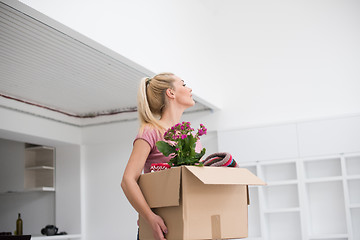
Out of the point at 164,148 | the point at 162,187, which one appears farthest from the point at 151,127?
the point at 162,187

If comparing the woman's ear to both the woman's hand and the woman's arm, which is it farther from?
the woman's hand

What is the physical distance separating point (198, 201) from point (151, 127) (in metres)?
0.37

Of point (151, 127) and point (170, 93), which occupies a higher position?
point (170, 93)

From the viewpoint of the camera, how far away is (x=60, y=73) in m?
4.01

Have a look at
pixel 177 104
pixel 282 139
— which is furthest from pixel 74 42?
pixel 282 139

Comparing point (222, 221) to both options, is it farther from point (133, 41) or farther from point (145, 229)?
point (133, 41)

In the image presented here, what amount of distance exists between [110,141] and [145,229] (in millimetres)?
4274

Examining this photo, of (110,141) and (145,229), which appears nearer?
(145,229)

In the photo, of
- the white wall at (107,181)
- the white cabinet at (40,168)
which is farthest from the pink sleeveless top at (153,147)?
the white cabinet at (40,168)

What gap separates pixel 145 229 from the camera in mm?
1527

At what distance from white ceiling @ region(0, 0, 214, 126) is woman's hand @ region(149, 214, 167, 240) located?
4.69ft

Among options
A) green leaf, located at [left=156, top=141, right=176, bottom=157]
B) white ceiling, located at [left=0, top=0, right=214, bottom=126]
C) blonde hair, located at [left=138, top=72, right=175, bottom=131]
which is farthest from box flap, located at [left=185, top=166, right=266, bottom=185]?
white ceiling, located at [left=0, top=0, right=214, bottom=126]

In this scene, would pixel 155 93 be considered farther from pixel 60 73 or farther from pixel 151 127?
pixel 60 73

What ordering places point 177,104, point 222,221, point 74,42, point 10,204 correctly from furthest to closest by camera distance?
point 10,204 < point 74,42 < point 177,104 < point 222,221
